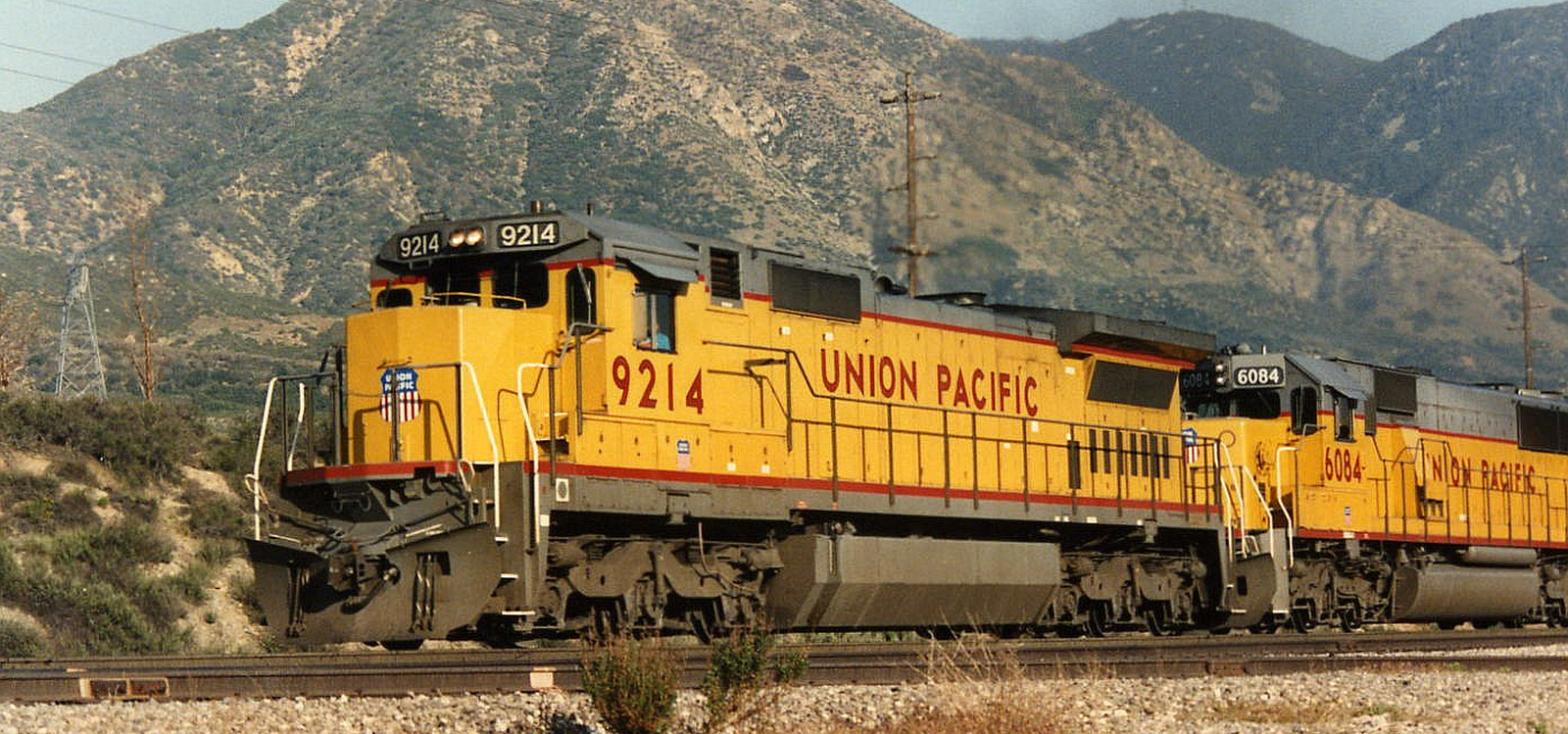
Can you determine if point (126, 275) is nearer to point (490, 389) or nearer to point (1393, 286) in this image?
point (490, 389)

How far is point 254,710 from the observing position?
9.74 meters

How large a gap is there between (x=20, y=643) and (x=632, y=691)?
A: 10.4 metres

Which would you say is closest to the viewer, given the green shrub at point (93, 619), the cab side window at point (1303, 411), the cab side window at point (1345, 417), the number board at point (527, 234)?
the number board at point (527, 234)

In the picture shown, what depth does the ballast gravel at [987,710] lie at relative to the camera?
9508 mm

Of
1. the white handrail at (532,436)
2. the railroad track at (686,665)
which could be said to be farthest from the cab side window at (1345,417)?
the white handrail at (532,436)

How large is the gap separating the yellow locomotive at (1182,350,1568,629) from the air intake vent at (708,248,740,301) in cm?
780

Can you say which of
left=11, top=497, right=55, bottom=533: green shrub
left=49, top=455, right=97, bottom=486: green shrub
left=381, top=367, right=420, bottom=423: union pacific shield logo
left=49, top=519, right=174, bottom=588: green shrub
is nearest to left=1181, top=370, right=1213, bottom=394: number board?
left=381, top=367, right=420, bottom=423: union pacific shield logo

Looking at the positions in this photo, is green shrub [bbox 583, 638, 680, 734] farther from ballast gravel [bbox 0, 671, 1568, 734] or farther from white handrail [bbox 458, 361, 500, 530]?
white handrail [bbox 458, 361, 500, 530]

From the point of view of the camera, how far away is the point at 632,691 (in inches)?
363

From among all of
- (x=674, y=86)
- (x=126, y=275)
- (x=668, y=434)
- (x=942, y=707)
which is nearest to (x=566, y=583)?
(x=668, y=434)

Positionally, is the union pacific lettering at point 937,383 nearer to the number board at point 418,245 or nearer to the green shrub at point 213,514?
the number board at point 418,245

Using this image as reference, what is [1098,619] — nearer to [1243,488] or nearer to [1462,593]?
[1243,488]

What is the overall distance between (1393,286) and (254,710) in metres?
111

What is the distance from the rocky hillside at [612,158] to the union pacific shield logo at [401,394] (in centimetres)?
5181
